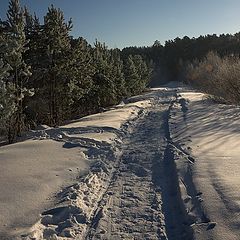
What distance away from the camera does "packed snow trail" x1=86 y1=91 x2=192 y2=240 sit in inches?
219

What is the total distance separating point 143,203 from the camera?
6.69m

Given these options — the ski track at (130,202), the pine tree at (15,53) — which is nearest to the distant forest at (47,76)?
the pine tree at (15,53)

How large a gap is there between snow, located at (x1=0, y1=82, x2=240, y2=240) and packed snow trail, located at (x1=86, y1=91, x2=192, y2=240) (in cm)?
2

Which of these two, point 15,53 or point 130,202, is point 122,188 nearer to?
point 130,202

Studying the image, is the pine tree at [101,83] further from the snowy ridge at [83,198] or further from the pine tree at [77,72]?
Answer: the snowy ridge at [83,198]

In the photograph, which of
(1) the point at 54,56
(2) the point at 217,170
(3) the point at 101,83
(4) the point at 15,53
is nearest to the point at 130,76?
(3) the point at 101,83

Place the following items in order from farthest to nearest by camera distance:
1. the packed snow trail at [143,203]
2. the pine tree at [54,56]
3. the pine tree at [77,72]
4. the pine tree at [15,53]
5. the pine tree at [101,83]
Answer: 1. the pine tree at [101,83]
2. the pine tree at [77,72]
3. the pine tree at [54,56]
4. the pine tree at [15,53]
5. the packed snow trail at [143,203]

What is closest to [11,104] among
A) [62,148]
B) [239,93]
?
[62,148]

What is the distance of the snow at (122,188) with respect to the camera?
563cm

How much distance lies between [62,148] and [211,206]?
6.13 m

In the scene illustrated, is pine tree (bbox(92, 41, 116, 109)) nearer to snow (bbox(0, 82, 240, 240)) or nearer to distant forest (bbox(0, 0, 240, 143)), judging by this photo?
distant forest (bbox(0, 0, 240, 143))

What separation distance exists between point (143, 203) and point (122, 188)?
0.95 metres

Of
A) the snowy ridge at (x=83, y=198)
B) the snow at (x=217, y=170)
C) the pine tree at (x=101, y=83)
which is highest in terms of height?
the pine tree at (x=101, y=83)

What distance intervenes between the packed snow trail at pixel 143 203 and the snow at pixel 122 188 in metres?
0.02
